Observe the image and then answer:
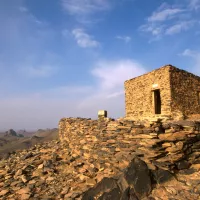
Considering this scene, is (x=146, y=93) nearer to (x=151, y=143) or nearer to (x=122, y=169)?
(x=151, y=143)

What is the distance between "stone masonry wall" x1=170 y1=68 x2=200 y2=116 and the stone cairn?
5601 millimetres

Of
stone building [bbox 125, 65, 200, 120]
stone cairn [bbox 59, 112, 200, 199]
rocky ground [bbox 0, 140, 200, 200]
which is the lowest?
rocky ground [bbox 0, 140, 200, 200]

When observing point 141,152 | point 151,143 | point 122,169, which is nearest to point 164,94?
point 151,143

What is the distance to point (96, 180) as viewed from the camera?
18.4ft

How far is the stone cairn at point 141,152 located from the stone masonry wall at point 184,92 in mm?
5601

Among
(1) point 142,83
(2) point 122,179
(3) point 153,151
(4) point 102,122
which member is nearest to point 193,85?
(1) point 142,83

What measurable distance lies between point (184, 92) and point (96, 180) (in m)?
8.44

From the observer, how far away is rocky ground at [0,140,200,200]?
4.51 meters

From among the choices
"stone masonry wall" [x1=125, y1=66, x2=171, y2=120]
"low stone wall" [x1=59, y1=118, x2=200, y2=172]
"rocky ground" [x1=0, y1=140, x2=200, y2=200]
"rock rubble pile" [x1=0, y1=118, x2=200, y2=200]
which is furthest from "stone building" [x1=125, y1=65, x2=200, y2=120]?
"rocky ground" [x1=0, y1=140, x2=200, y2=200]

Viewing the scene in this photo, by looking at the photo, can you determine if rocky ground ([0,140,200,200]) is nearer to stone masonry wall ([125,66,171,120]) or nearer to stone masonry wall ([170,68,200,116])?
stone masonry wall ([125,66,171,120])

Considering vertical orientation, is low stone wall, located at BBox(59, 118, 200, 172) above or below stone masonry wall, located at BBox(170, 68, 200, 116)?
below

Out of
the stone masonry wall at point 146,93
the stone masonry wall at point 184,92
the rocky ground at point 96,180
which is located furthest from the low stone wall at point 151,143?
the stone masonry wall at point 184,92

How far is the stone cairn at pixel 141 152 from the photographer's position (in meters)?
4.83

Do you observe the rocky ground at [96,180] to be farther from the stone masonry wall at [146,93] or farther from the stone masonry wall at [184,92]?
the stone masonry wall at [184,92]
